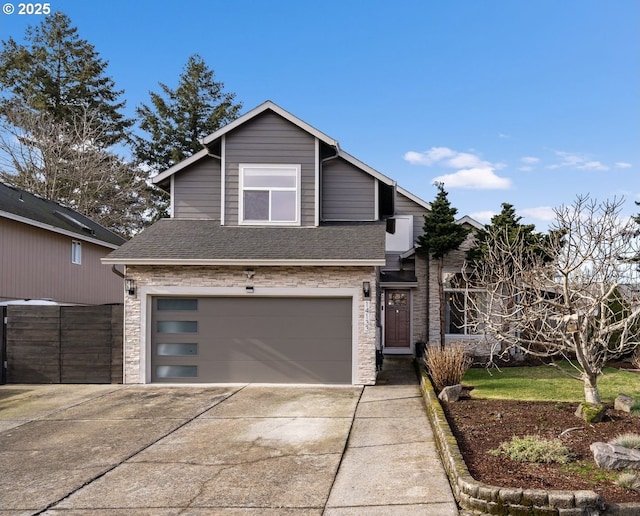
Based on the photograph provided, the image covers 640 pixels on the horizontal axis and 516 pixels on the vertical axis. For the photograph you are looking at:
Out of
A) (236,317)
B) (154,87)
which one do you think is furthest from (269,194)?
(154,87)

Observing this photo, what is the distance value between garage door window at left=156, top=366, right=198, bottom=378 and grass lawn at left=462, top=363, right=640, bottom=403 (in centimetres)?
623

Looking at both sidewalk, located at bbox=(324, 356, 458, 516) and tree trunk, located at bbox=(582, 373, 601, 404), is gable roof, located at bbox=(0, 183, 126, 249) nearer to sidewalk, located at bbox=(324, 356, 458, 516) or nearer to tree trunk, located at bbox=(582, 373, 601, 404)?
sidewalk, located at bbox=(324, 356, 458, 516)

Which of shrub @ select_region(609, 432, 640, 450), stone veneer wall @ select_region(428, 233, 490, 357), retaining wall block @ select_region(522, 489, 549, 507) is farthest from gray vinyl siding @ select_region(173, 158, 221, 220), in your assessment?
retaining wall block @ select_region(522, 489, 549, 507)

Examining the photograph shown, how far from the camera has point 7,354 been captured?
11.6 metres

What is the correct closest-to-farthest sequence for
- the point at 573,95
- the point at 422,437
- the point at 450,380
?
the point at 422,437 < the point at 450,380 < the point at 573,95

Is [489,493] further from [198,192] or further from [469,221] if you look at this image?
[469,221]

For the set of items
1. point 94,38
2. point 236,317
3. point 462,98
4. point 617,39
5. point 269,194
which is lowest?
point 236,317

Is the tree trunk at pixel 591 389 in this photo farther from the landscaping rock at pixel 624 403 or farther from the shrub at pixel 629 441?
the shrub at pixel 629 441

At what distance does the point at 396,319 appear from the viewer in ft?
54.2

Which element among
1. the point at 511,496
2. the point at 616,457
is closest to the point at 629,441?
the point at 616,457

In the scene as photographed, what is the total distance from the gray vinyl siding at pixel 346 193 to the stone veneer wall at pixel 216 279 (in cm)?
277

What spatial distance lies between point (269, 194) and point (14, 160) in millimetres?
19438

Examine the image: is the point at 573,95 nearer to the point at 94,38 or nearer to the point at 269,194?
the point at 269,194

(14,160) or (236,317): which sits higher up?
(14,160)
